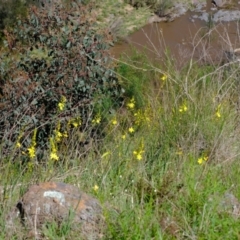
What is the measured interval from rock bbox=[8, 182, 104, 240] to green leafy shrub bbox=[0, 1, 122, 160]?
1.96 metres

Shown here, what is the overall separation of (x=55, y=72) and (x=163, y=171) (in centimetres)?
226

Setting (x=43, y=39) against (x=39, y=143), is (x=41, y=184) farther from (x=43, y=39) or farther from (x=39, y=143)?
(x=43, y=39)

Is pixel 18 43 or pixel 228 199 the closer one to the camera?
pixel 228 199

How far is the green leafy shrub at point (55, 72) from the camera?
5.53 metres

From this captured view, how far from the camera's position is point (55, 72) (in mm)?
5883

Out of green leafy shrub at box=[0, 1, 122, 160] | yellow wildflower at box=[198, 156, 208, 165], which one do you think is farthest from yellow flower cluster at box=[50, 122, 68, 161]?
yellow wildflower at box=[198, 156, 208, 165]

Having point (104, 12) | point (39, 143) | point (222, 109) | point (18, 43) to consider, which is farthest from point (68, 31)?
point (104, 12)

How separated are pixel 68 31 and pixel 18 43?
0.79 meters

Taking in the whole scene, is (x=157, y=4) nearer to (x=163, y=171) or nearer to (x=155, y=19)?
(x=155, y=19)

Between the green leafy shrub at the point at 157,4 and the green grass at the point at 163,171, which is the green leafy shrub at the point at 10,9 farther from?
the green grass at the point at 163,171

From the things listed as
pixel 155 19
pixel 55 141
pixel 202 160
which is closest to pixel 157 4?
pixel 155 19

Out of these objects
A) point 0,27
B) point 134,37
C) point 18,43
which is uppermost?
point 18,43

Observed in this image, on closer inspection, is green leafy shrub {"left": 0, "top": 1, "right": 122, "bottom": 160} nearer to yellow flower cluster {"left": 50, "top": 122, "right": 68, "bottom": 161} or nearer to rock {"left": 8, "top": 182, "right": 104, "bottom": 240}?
yellow flower cluster {"left": 50, "top": 122, "right": 68, "bottom": 161}

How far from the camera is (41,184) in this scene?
337 centimetres
